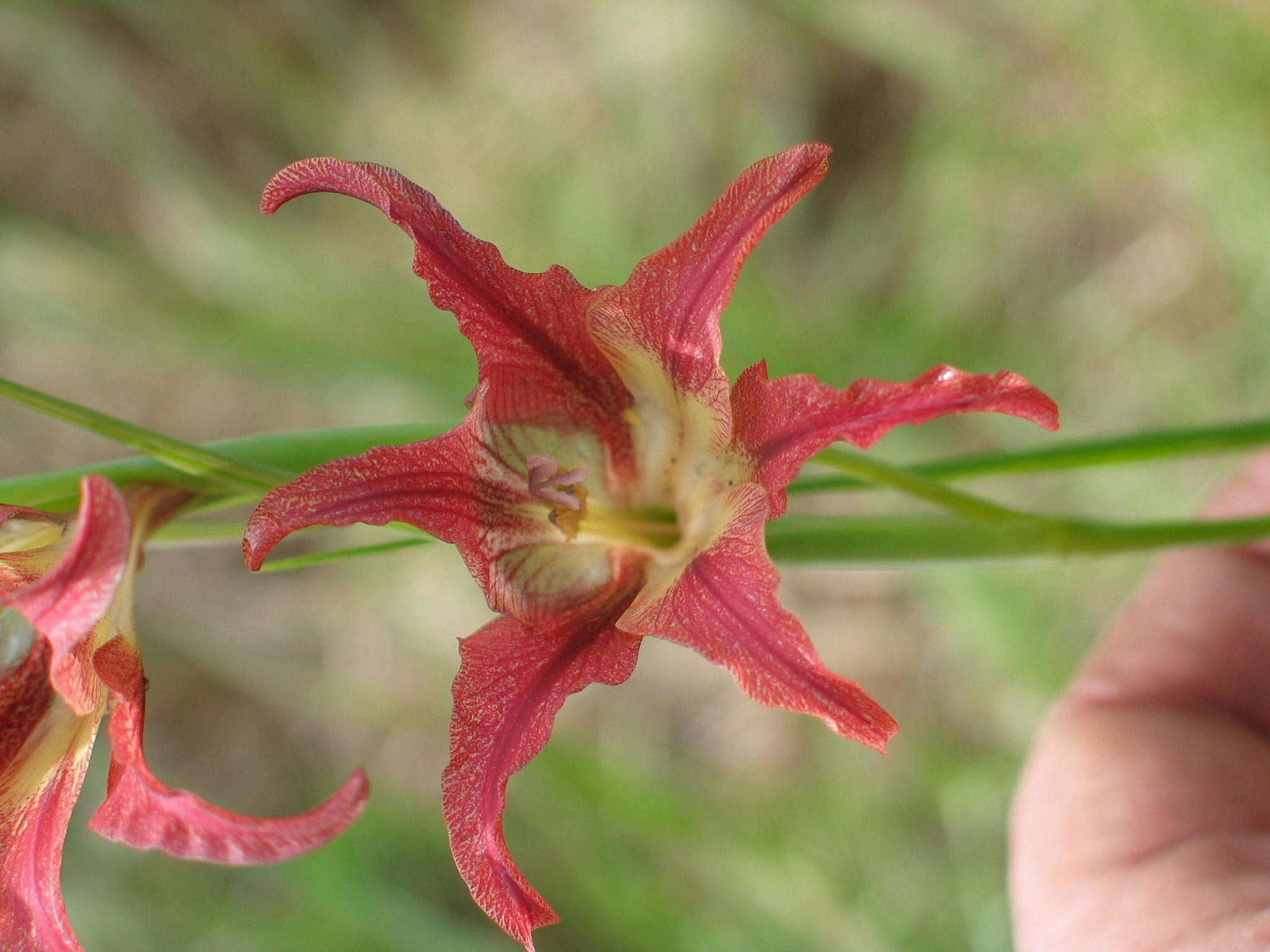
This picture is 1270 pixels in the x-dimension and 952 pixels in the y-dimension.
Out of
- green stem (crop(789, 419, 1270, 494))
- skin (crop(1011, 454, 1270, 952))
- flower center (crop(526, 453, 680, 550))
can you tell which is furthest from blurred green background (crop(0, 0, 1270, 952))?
flower center (crop(526, 453, 680, 550))

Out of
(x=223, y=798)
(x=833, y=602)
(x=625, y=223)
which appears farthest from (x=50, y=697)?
(x=223, y=798)

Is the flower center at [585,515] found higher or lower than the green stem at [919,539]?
lower

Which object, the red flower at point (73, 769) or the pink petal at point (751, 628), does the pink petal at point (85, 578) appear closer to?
the red flower at point (73, 769)

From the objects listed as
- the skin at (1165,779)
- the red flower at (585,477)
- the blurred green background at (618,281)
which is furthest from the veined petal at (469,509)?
the blurred green background at (618,281)

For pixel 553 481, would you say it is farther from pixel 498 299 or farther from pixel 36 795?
pixel 36 795

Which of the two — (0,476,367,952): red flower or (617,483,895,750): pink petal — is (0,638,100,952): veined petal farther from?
(617,483,895,750): pink petal

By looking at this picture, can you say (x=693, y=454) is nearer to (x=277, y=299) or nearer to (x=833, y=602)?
(x=277, y=299)

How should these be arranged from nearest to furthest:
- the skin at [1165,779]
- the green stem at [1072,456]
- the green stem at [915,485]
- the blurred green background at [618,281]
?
the green stem at [915,485]
the green stem at [1072,456]
the skin at [1165,779]
the blurred green background at [618,281]
